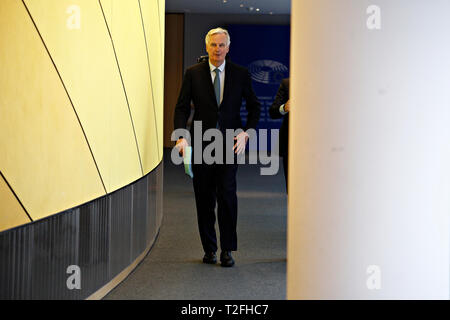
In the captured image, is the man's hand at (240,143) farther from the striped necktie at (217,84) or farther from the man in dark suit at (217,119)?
the striped necktie at (217,84)

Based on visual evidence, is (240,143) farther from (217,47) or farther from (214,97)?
(217,47)

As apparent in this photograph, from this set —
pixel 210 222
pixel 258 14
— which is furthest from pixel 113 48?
pixel 258 14

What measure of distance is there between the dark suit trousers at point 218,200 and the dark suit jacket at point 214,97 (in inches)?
11.3

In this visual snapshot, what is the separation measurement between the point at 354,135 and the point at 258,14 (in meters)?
15.5

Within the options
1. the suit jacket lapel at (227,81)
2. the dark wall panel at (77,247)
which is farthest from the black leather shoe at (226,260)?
the suit jacket lapel at (227,81)

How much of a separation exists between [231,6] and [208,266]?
476 inches

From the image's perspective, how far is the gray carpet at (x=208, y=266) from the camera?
394cm

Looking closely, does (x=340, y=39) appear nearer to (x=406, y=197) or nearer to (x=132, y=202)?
(x=406, y=197)

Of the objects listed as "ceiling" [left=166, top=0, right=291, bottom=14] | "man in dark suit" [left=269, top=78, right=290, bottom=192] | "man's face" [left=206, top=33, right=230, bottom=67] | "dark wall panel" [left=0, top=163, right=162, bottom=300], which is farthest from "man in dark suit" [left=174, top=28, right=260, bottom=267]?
"ceiling" [left=166, top=0, right=291, bottom=14]

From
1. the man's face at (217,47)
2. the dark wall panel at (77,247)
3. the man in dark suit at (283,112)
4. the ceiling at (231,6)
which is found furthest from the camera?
the ceiling at (231,6)

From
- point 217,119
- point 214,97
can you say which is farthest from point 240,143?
point 214,97

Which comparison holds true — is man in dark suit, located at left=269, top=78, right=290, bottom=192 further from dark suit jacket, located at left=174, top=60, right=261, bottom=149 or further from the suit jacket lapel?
the suit jacket lapel

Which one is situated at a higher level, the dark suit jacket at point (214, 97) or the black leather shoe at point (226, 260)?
the dark suit jacket at point (214, 97)

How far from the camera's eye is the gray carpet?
3.94 m
